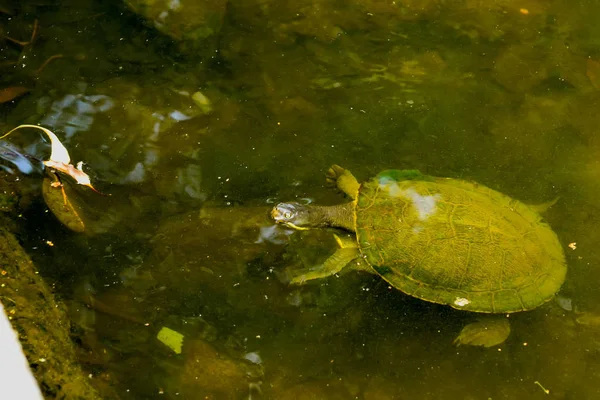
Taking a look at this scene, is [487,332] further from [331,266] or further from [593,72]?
[593,72]

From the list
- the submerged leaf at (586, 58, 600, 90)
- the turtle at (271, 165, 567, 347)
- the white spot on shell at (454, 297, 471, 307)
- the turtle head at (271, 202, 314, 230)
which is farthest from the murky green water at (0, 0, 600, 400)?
the white spot on shell at (454, 297, 471, 307)

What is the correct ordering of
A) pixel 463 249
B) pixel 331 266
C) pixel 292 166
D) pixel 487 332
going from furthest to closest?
pixel 292 166, pixel 331 266, pixel 487 332, pixel 463 249

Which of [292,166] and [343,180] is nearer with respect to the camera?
[343,180]

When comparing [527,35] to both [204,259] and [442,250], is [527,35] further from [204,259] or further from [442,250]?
[204,259]

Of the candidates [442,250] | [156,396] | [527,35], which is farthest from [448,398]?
[527,35]

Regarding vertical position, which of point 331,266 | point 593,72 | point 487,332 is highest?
point 593,72

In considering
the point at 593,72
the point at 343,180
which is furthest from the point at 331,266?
the point at 593,72
